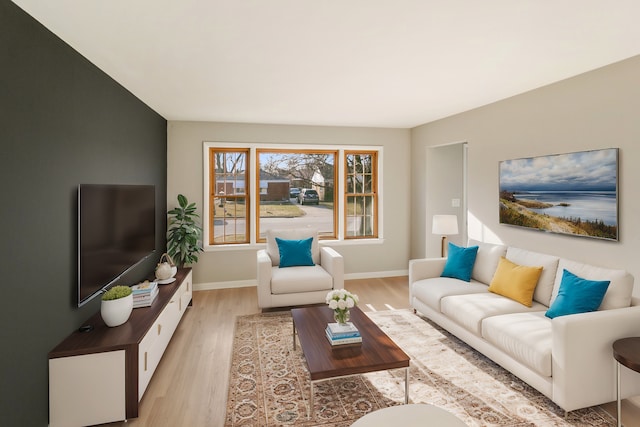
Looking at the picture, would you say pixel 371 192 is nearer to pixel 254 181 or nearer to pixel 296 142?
pixel 296 142

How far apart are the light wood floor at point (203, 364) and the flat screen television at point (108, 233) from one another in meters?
0.89

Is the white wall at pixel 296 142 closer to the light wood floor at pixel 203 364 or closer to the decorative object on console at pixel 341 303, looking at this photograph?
the light wood floor at pixel 203 364

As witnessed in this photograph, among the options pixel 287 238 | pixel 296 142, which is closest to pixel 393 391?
pixel 287 238

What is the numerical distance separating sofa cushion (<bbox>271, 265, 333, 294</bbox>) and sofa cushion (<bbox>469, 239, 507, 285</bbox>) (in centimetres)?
173

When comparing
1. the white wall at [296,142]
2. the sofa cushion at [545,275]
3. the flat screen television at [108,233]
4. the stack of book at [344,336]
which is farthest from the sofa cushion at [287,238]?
the sofa cushion at [545,275]

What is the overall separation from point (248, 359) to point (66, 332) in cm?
144

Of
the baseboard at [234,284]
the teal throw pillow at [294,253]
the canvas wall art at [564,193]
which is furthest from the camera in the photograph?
the baseboard at [234,284]

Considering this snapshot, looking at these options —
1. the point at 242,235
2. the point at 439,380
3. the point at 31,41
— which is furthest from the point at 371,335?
the point at 242,235

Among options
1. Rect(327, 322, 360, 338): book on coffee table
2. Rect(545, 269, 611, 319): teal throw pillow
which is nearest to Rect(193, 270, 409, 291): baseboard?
Rect(327, 322, 360, 338): book on coffee table

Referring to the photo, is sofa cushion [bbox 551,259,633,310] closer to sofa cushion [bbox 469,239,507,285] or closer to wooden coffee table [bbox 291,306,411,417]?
sofa cushion [bbox 469,239,507,285]

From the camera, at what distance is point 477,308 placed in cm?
315

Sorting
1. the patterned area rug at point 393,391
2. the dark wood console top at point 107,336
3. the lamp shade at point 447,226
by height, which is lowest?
the patterned area rug at point 393,391

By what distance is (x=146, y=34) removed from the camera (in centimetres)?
233

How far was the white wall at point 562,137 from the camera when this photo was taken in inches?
110
